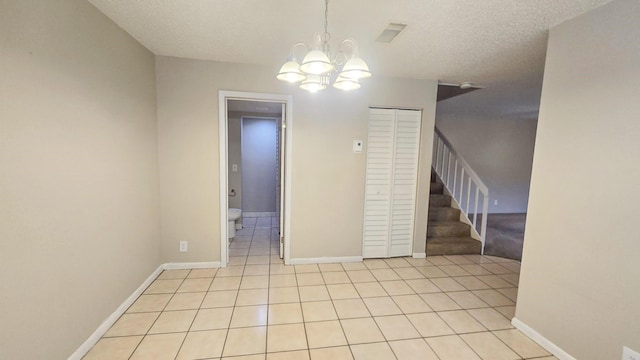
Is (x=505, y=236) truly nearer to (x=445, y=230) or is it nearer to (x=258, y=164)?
(x=445, y=230)

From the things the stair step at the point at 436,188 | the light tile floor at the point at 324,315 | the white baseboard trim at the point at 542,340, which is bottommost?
the light tile floor at the point at 324,315

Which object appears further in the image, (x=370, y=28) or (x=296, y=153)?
(x=296, y=153)

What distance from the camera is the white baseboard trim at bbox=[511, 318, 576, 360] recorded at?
1.81 meters

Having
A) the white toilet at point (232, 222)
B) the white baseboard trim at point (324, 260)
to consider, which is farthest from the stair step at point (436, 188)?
the white toilet at point (232, 222)

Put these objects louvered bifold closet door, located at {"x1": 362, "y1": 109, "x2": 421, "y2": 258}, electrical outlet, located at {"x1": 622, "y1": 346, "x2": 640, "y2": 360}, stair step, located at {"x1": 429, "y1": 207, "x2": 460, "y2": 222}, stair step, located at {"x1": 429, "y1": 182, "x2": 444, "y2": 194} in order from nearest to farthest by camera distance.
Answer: electrical outlet, located at {"x1": 622, "y1": 346, "x2": 640, "y2": 360} < louvered bifold closet door, located at {"x1": 362, "y1": 109, "x2": 421, "y2": 258} < stair step, located at {"x1": 429, "y1": 207, "x2": 460, "y2": 222} < stair step, located at {"x1": 429, "y1": 182, "x2": 444, "y2": 194}

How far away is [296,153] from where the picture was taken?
305cm

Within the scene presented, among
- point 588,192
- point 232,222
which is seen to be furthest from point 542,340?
point 232,222

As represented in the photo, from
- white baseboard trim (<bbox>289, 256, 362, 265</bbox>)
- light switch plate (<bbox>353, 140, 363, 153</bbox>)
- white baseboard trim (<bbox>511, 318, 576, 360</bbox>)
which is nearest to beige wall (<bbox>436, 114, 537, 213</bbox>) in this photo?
light switch plate (<bbox>353, 140, 363, 153</bbox>)

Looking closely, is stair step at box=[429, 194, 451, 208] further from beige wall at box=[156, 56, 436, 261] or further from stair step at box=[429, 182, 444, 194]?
beige wall at box=[156, 56, 436, 261]

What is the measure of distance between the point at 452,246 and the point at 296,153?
262 cm

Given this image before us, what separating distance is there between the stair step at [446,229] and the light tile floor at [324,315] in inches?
26.7

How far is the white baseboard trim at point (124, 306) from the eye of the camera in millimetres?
1726

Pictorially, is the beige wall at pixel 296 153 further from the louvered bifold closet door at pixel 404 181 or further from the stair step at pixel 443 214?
the stair step at pixel 443 214

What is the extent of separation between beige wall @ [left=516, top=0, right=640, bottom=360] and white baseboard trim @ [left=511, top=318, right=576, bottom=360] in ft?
0.12
